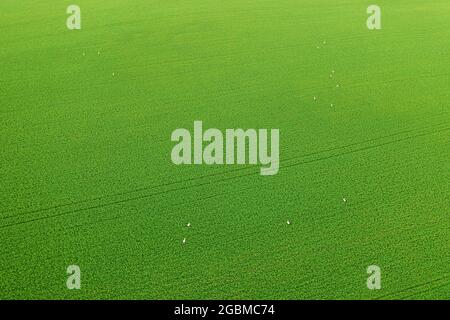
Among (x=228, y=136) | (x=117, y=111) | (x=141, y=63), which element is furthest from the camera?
(x=141, y=63)

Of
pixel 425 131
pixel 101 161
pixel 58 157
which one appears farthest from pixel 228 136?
pixel 425 131

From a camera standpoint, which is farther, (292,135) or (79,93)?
(79,93)

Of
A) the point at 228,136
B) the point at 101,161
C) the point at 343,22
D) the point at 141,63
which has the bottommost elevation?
the point at 101,161

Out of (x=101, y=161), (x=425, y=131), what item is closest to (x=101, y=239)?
(x=101, y=161)

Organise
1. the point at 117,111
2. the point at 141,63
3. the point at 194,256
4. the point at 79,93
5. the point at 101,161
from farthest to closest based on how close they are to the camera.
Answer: the point at 141,63 → the point at 79,93 → the point at 117,111 → the point at 101,161 → the point at 194,256

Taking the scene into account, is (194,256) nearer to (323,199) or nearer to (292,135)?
(323,199)

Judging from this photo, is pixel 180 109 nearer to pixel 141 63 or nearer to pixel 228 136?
pixel 228 136

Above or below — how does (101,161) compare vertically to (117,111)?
below
